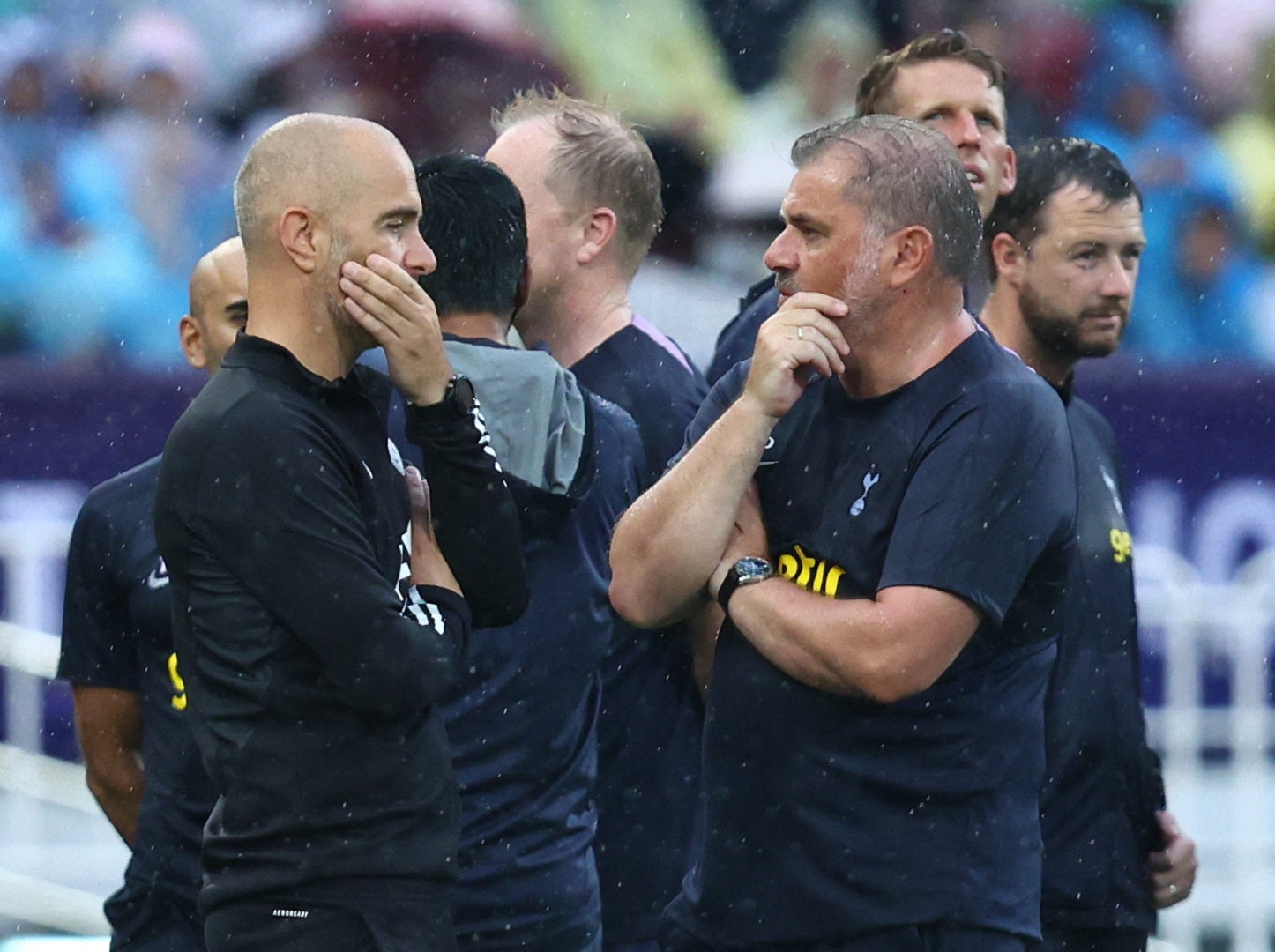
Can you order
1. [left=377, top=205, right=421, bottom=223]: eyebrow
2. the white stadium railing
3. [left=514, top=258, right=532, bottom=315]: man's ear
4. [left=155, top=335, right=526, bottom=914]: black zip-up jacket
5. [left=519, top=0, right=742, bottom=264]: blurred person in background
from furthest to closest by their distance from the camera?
[left=519, top=0, right=742, bottom=264]: blurred person in background < the white stadium railing < [left=514, top=258, right=532, bottom=315]: man's ear < [left=377, top=205, right=421, bottom=223]: eyebrow < [left=155, top=335, right=526, bottom=914]: black zip-up jacket

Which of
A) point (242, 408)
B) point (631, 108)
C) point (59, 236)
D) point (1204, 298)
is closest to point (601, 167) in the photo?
point (242, 408)

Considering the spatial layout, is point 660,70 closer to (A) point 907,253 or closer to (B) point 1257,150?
(B) point 1257,150

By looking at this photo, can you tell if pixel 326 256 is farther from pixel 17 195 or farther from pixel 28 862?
pixel 17 195

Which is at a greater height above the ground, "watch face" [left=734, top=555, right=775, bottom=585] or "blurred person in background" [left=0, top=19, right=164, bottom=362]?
"blurred person in background" [left=0, top=19, right=164, bottom=362]

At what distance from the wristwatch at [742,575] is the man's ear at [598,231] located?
142 centimetres

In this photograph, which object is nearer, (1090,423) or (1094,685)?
(1094,685)

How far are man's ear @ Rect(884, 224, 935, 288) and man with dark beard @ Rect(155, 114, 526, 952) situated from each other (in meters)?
0.80

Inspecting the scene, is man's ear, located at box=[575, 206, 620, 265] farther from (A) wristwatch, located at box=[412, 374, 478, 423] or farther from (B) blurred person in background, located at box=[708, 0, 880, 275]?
(B) blurred person in background, located at box=[708, 0, 880, 275]

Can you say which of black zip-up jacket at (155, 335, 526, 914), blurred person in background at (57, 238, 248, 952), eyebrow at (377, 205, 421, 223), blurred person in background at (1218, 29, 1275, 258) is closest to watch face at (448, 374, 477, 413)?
black zip-up jacket at (155, 335, 526, 914)

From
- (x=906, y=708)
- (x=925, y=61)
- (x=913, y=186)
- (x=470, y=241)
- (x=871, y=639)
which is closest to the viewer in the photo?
(x=871, y=639)

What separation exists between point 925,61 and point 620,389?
139 centimetres

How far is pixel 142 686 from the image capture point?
431 centimetres

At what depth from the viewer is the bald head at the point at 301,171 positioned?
312cm

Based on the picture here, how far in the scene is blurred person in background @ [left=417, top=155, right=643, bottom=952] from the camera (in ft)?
12.3
